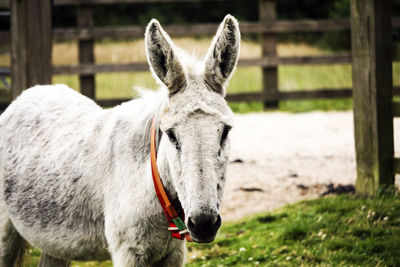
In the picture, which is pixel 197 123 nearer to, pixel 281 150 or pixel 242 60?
pixel 281 150

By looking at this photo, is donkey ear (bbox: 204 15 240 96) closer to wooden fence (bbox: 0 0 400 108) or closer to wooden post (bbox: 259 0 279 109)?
wooden fence (bbox: 0 0 400 108)

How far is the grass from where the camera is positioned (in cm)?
390

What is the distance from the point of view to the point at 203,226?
89.3 inches

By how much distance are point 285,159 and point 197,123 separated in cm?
470

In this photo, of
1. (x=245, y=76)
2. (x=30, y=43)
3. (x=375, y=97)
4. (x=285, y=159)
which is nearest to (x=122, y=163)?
(x=30, y=43)

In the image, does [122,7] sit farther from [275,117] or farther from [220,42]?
[220,42]

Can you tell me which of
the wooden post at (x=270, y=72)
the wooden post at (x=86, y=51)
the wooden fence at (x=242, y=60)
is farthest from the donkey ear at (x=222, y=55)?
the wooden post at (x=270, y=72)

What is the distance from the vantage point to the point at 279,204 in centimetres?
546

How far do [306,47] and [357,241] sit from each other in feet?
42.5

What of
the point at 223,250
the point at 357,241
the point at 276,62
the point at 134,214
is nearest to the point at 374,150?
the point at 357,241

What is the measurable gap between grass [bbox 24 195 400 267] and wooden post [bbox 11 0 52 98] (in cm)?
156

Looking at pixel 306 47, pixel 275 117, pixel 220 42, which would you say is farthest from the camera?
pixel 306 47

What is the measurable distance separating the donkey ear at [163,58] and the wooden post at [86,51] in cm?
765

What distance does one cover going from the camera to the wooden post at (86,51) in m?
10.1
